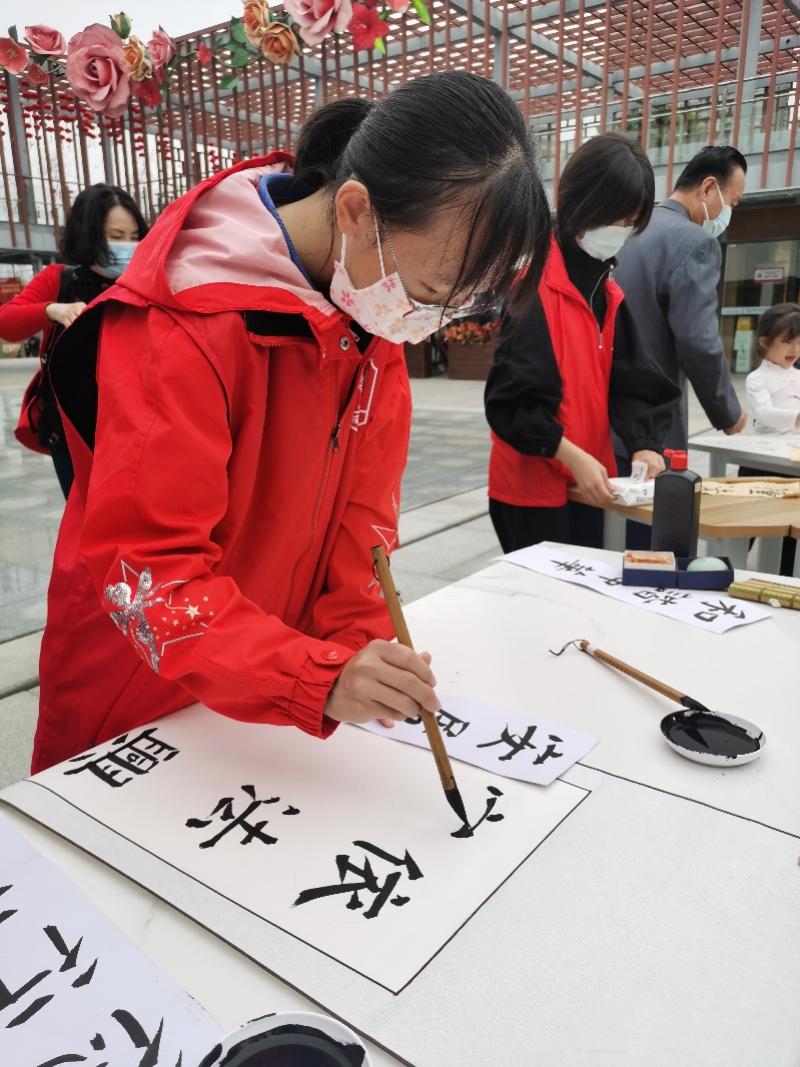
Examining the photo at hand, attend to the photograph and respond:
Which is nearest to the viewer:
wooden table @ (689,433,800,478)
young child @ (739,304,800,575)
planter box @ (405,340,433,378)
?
wooden table @ (689,433,800,478)

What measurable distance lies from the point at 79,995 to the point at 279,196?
0.79 m

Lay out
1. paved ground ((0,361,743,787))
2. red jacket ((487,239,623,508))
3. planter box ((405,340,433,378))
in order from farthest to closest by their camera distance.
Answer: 1. planter box ((405,340,433,378))
2. paved ground ((0,361,743,787))
3. red jacket ((487,239,623,508))

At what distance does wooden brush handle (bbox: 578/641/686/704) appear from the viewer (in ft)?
2.93

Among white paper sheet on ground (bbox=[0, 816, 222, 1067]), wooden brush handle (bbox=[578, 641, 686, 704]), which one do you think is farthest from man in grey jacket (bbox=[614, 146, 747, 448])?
white paper sheet on ground (bbox=[0, 816, 222, 1067])

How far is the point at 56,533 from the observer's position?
3.73 m

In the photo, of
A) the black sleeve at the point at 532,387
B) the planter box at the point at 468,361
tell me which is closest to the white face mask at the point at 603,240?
the black sleeve at the point at 532,387

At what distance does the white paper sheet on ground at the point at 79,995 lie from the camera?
48 centimetres

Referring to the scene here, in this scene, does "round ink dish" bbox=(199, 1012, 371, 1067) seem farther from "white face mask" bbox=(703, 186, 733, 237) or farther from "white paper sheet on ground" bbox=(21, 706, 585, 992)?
"white face mask" bbox=(703, 186, 733, 237)

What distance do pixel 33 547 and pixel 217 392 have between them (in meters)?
3.15

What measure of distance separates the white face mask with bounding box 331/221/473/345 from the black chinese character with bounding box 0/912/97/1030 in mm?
634

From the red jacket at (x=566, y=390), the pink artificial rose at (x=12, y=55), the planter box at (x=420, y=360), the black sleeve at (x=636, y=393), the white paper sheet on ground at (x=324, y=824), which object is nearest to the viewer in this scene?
the white paper sheet on ground at (x=324, y=824)

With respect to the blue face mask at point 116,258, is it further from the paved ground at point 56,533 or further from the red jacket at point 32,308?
the paved ground at point 56,533

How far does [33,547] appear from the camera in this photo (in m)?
3.51

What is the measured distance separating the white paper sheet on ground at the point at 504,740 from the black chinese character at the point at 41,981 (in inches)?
14.5
